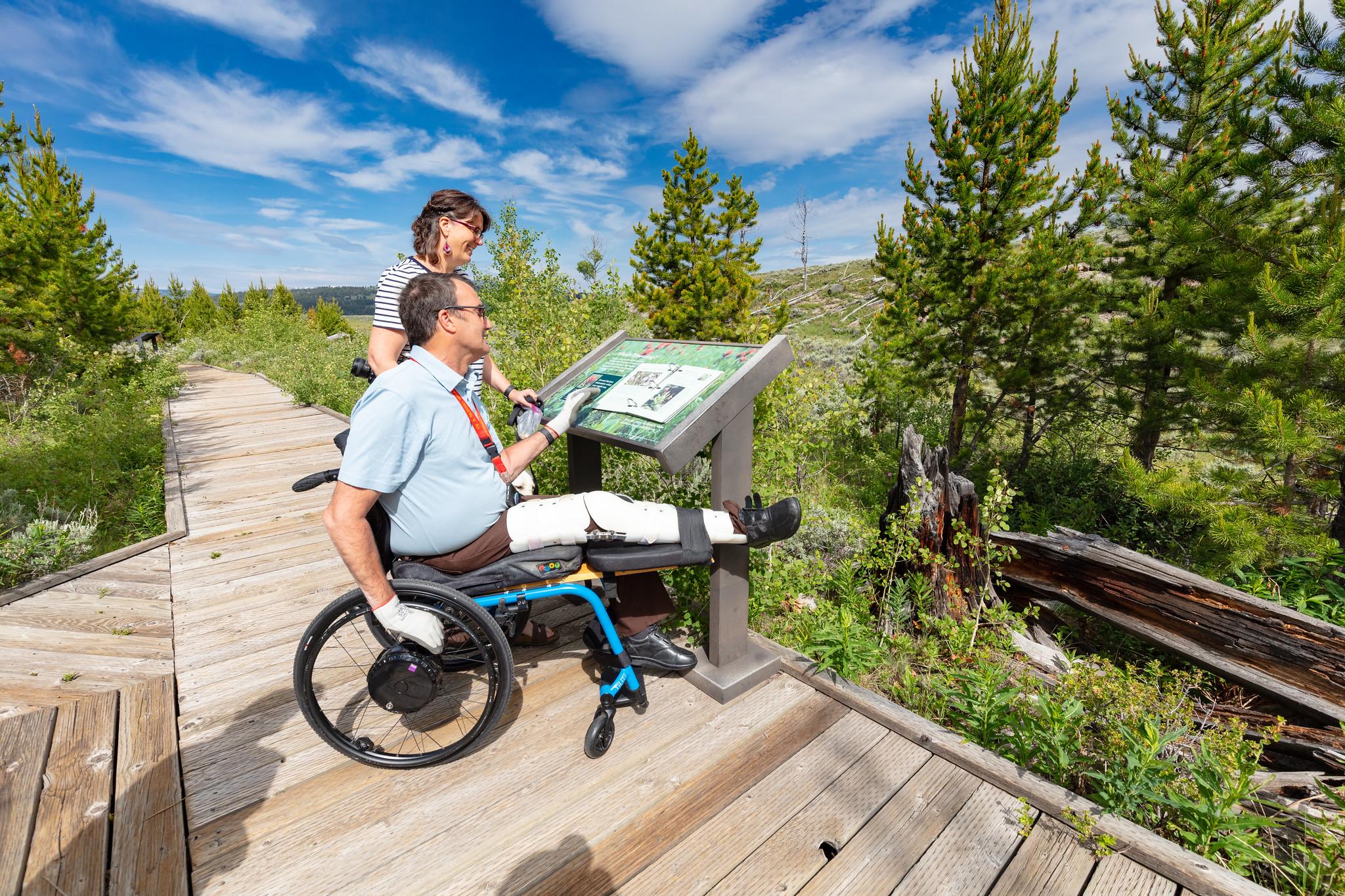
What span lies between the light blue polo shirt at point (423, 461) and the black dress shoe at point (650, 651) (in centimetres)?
78

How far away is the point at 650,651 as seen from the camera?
2.42m

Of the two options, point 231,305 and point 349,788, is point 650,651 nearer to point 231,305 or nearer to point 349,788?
point 349,788

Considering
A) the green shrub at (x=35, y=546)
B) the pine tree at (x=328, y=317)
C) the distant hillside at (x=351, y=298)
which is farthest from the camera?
the distant hillside at (x=351, y=298)

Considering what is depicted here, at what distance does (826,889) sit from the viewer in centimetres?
161

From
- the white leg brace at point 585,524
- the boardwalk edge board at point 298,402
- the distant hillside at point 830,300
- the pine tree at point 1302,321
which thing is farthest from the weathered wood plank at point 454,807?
the distant hillside at point 830,300

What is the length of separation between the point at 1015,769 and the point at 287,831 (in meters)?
2.48

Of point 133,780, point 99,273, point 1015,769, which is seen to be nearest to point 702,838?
point 1015,769

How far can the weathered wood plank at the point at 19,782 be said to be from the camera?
1.67 metres

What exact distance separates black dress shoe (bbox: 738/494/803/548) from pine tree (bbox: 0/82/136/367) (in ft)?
37.0

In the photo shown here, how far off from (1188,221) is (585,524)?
664 cm

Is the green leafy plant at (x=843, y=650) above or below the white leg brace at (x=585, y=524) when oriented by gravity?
below

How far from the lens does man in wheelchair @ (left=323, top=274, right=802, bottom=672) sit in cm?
174

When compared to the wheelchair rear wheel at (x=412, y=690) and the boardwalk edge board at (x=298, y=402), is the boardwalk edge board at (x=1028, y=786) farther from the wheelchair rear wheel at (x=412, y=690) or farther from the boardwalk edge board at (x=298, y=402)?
the boardwalk edge board at (x=298, y=402)

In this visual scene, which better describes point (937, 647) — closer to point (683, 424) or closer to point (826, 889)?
point (826, 889)
